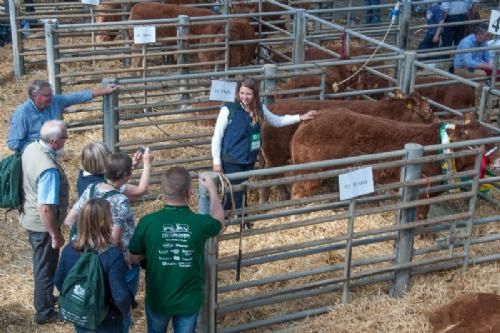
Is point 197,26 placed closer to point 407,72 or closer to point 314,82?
point 314,82

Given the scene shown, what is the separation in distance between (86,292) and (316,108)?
13.1 ft

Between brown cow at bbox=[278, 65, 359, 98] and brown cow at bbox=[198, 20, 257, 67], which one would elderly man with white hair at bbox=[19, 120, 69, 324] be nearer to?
brown cow at bbox=[278, 65, 359, 98]

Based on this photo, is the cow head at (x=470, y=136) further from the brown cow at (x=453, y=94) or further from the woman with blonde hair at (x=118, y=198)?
the woman with blonde hair at (x=118, y=198)

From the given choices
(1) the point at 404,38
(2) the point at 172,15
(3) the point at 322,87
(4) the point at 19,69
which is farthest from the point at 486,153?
(4) the point at 19,69

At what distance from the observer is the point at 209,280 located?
5055 mm

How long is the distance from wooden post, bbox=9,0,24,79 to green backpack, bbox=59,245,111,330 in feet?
27.4

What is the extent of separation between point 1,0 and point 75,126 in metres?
7.73

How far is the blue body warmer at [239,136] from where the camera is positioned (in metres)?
6.54

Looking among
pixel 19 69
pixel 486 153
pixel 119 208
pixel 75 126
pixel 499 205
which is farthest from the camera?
pixel 19 69

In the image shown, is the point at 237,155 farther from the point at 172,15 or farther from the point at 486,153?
the point at 172,15

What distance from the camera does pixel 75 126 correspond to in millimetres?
9422

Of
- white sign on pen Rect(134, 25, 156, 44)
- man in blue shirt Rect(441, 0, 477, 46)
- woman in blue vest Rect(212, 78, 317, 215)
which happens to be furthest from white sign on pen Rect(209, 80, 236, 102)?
man in blue shirt Rect(441, 0, 477, 46)

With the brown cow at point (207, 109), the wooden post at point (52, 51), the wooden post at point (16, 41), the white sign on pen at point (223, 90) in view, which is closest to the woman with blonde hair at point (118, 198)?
the white sign on pen at point (223, 90)

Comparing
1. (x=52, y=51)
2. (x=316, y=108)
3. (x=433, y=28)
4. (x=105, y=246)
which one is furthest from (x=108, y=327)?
(x=433, y=28)
